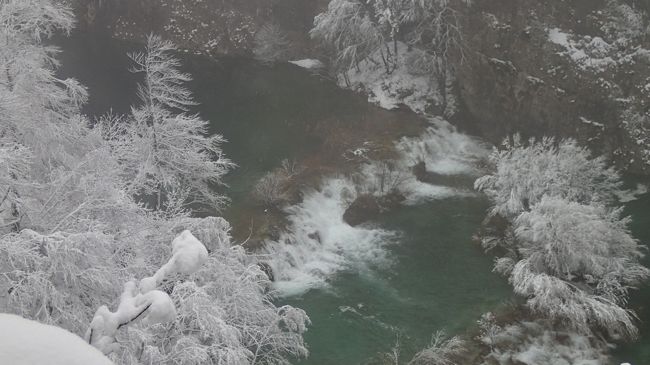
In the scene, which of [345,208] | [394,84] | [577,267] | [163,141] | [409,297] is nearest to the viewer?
[577,267]

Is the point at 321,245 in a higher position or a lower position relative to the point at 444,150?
lower

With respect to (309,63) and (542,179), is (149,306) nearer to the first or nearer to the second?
(542,179)

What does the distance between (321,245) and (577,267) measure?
26.8 feet

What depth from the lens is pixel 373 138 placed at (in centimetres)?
2570

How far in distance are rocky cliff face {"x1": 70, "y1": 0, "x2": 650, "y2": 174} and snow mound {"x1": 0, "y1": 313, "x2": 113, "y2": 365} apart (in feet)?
80.0

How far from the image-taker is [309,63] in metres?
34.9

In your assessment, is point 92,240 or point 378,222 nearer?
point 92,240

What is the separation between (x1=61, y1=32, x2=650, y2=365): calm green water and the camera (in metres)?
15.6

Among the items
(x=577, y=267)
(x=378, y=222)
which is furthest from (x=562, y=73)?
(x=577, y=267)

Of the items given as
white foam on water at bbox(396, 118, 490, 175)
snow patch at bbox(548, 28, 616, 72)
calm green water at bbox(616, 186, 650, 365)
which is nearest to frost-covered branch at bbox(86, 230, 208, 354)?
calm green water at bbox(616, 186, 650, 365)

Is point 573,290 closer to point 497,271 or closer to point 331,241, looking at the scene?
point 497,271

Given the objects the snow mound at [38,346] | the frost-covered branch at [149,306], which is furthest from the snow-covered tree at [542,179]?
the snow mound at [38,346]

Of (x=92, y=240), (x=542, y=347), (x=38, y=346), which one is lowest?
(x=542, y=347)

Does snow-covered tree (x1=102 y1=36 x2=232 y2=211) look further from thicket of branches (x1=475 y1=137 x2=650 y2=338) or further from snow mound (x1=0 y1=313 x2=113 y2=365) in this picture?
snow mound (x1=0 y1=313 x2=113 y2=365)
